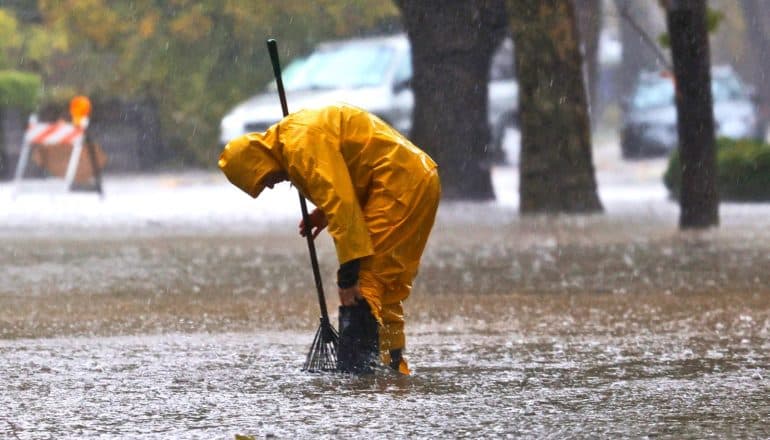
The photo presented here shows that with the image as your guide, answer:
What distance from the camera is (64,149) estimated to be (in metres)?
23.0

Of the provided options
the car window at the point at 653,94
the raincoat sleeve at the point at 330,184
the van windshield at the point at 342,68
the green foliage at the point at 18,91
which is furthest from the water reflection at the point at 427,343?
the car window at the point at 653,94

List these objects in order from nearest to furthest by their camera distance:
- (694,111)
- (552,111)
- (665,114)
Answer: (694,111) → (552,111) → (665,114)

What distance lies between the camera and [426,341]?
845 centimetres

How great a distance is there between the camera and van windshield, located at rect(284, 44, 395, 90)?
78.3 feet

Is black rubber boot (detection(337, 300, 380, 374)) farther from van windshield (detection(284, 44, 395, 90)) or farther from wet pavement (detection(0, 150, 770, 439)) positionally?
van windshield (detection(284, 44, 395, 90))

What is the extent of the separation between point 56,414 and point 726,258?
23.5 feet

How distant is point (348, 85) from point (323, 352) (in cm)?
1664

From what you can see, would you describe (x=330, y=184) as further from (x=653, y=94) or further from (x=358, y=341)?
(x=653, y=94)

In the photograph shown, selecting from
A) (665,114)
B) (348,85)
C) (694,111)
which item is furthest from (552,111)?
(665,114)

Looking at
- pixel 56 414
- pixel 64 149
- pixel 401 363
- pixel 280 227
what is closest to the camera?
pixel 56 414

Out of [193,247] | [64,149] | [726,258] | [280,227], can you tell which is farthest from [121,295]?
[64,149]

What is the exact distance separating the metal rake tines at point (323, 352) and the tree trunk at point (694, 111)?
8.04 m

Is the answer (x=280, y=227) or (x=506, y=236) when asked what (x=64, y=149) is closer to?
(x=280, y=227)

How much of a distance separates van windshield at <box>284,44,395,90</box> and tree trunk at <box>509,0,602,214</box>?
6959 millimetres
